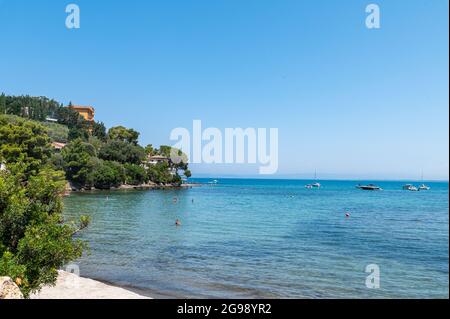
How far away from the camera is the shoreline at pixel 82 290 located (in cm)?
1470

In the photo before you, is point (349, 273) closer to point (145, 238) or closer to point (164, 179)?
point (145, 238)

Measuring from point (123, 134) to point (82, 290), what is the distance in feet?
406

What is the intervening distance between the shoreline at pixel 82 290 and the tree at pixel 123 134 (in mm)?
121923

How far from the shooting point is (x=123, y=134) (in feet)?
443

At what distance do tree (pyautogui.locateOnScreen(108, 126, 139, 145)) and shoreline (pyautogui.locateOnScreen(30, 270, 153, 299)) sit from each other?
12192cm

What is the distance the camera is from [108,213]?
46500 millimetres

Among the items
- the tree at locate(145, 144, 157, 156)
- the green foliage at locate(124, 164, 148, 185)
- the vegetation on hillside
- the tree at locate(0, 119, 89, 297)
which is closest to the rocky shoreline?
the tree at locate(0, 119, 89, 297)

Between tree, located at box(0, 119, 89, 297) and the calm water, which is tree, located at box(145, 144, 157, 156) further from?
tree, located at box(0, 119, 89, 297)

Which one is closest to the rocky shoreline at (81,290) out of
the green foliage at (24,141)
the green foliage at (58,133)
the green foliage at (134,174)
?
the green foliage at (24,141)

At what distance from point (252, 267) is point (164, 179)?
11278 centimetres

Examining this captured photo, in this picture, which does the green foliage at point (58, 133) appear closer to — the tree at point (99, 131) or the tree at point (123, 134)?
the tree at point (99, 131)

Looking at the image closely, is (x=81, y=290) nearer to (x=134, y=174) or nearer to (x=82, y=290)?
(x=82, y=290)
